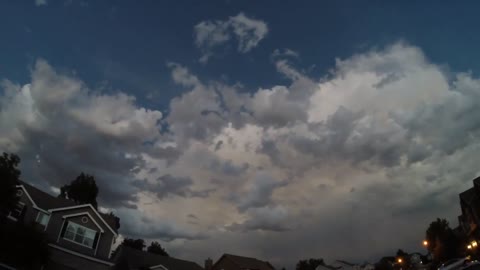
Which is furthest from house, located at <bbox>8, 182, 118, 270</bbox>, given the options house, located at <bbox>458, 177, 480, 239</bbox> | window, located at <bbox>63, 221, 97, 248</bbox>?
house, located at <bbox>458, 177, 480, 239</bbox>

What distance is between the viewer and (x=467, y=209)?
5225 cm

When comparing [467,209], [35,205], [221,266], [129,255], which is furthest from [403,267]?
[35,205]

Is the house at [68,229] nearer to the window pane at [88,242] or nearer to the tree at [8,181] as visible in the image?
the window pane at [88,242]

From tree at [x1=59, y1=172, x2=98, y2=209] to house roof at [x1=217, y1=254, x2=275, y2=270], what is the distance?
32.4 m

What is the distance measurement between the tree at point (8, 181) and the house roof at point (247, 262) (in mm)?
56131

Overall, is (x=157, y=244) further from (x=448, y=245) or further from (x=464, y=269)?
(x=464, y=269)

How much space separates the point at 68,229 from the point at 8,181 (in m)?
12.3

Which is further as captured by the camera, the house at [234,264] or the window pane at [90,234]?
the house at [234,264]

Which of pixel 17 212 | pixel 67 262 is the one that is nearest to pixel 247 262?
pixel 67 262

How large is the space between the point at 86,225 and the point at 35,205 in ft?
19.0

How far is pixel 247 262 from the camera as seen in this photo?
80938 mm

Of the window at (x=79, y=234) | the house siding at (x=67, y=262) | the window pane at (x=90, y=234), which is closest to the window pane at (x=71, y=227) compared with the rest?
the window at (x=79, y=234)

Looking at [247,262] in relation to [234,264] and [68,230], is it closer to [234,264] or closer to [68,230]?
[234,264]

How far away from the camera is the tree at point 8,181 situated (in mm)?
27334
